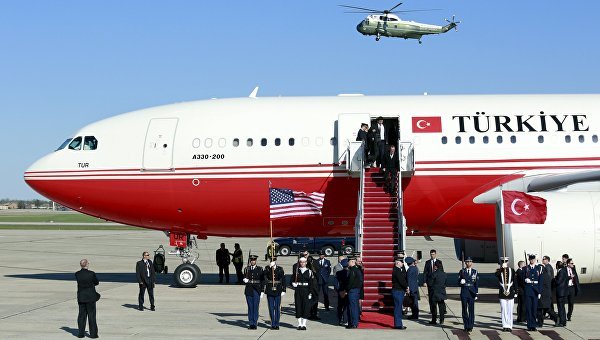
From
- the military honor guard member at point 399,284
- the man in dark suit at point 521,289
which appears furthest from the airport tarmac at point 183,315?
the military honor guard member at point 399,284

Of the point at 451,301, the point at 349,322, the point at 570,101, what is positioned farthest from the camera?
the point at 570,101

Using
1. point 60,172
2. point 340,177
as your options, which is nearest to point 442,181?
point 340,177

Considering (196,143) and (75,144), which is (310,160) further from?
(75,144)

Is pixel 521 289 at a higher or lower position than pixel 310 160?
lower

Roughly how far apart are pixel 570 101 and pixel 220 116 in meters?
10.6

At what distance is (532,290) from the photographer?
57.3 ft

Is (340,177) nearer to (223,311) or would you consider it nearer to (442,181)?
(442,181)

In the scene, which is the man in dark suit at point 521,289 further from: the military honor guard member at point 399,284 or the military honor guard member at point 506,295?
the military honor guard member at point 399,284

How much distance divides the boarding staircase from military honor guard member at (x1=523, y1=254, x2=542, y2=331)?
3.27 meters

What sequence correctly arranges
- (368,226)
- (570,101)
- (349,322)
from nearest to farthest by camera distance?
(349,322)
(368,226)
(570,101)

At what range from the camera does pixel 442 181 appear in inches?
887

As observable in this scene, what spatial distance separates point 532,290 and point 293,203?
7.56 metres

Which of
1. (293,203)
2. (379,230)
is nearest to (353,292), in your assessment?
(379,230)

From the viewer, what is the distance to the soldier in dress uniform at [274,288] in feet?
56.4
